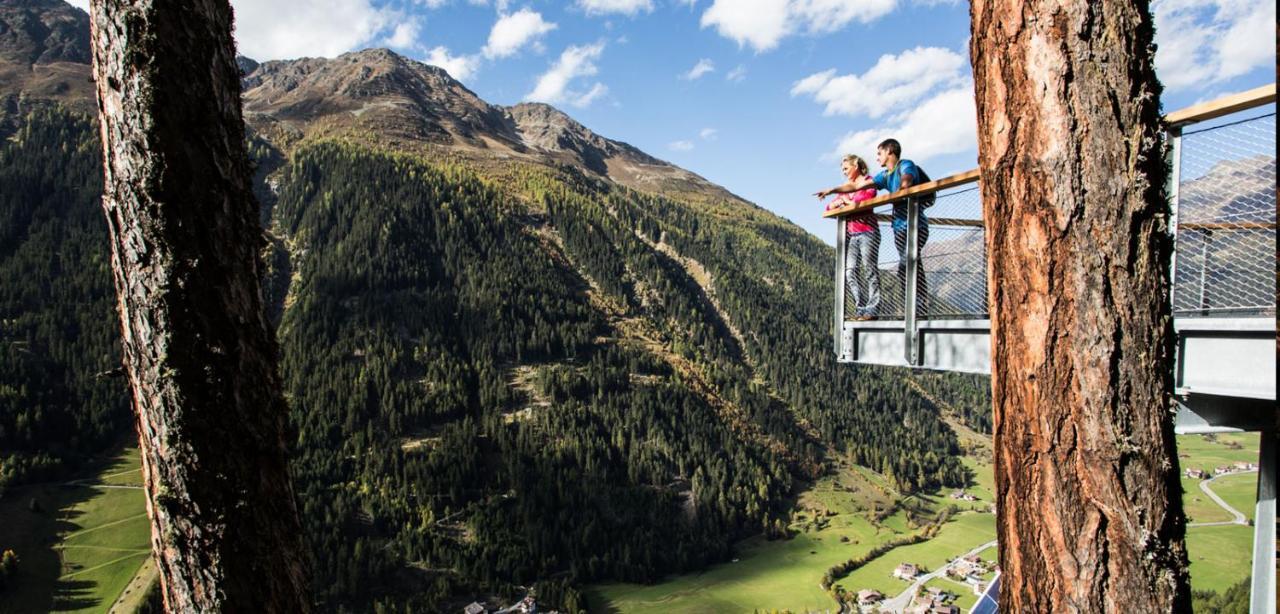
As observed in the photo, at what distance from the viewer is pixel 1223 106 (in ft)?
14.1

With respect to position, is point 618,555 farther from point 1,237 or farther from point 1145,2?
point 1,237

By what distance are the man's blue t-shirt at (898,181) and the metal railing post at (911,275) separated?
0.11 meters

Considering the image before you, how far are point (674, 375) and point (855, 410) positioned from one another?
162 feet

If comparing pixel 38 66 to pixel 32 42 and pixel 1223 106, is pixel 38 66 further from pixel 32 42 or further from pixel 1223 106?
pixel 1223 106

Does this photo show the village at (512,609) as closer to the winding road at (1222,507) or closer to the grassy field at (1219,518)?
the grassy field at (1219,518)

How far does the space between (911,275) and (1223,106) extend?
322 cm

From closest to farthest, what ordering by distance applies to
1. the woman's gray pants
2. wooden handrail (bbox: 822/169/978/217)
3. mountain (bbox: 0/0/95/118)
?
wooden handrail (bbox: 822/169/978/217), the woman's gray pants, mountain (bbox: 0/0/95/118)

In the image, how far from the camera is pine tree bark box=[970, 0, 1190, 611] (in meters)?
2.58

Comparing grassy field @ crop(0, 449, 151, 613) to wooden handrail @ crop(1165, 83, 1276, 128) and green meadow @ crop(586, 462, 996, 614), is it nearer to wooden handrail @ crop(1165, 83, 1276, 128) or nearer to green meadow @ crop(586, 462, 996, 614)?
green meadow @ crop(586, 462, 996, 614)

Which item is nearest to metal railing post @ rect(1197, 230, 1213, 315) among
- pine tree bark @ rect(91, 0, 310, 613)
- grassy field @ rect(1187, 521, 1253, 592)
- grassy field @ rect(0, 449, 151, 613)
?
pine tree bark @ rect(91, 0, 310, 613)

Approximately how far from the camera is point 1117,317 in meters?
2.61

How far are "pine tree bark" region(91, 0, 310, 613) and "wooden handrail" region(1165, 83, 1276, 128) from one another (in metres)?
5.23

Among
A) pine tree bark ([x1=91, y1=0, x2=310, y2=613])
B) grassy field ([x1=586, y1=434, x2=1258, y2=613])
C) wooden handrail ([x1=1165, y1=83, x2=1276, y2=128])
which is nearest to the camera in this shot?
pine tree bark ([x1=91, y1=0, x2=310, y2=613])

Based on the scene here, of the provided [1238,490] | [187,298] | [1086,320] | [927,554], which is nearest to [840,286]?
[1086,320]
